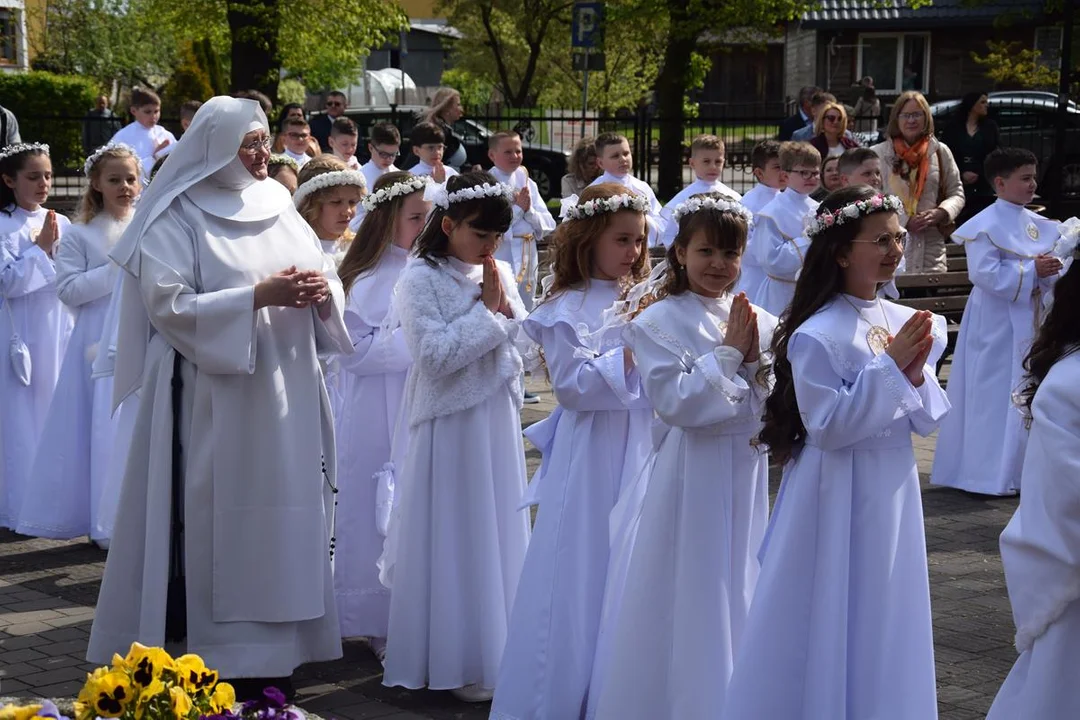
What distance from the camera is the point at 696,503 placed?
5.03m

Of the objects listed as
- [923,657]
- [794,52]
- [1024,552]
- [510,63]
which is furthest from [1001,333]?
[794,52]

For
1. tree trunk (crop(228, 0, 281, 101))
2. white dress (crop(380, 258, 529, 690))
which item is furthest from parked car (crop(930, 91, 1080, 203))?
white dress (crop(380, 258, 529, 690))

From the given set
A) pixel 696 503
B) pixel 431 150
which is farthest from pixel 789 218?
pixel 696 503

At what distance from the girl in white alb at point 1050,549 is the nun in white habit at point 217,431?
2.84m

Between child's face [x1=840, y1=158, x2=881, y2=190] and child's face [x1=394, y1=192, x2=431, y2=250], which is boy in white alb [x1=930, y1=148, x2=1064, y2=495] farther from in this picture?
child's face [x1=394, y1=192, x2=431, y2=250]

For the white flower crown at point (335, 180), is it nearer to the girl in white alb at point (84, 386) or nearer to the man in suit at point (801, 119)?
the girl in white alb at point (84, 386)

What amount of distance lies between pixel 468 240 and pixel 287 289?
2.46 ft

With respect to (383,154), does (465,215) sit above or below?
above

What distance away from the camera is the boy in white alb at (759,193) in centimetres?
1080

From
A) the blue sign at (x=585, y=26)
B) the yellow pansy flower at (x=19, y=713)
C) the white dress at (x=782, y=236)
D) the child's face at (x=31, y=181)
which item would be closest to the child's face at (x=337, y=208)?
the child's face at (x=31, y=181)

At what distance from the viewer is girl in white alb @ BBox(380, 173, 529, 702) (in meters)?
6.06

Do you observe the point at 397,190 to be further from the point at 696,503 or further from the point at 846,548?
the point at 846,548

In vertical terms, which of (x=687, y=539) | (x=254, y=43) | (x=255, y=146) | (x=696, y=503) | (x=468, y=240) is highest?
(x=254, y=43)

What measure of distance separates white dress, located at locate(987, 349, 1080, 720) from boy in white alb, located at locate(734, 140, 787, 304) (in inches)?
264
